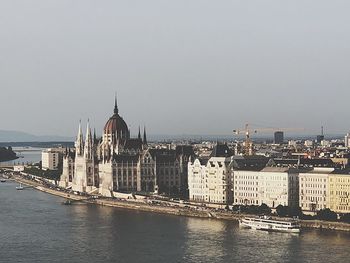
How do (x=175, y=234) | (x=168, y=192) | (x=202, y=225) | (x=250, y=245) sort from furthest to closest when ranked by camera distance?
1. (x=168, y=192)
2. (x=202, y=225)
3. (x=175, y=234)
4. (x=250, y=245)

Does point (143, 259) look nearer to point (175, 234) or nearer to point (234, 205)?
point (175, 234)

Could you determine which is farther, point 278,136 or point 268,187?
point 278,136

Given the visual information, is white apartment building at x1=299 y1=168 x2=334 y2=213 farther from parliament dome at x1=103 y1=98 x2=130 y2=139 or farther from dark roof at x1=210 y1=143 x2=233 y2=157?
parliament dome at x1=103 y1=98 x2=130 y2=139

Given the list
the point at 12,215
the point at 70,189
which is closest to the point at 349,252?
the point at 12,215

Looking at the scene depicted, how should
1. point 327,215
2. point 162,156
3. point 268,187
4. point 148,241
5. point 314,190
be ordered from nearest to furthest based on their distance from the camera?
1. point 148,241
2. point 327,215
3. point 314,190
4. point 268,187
5. point 162,156

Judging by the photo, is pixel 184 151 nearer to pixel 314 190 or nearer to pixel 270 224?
pixel 314 190

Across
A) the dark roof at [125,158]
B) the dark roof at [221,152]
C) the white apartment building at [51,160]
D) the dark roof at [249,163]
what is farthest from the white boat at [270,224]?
the white apartment building at [51,160]

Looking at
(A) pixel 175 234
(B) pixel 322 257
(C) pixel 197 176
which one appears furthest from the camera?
(C) pixel 197 176

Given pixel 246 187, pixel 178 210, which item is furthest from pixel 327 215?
pixel 178 210
